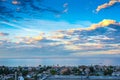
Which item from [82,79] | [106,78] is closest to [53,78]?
[82,79]

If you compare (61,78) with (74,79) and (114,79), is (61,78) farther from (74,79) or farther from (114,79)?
(114,79)

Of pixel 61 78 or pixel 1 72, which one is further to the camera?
pixel 1 72

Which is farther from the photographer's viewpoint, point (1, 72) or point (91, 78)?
point (1, 72)

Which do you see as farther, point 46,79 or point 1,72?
point 1,72

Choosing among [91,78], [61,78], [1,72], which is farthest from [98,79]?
[1,72]

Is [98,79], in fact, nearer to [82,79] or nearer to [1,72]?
[82,79]

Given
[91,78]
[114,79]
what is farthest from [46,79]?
[114,79]

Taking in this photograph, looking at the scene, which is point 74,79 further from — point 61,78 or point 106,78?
point 106,78
